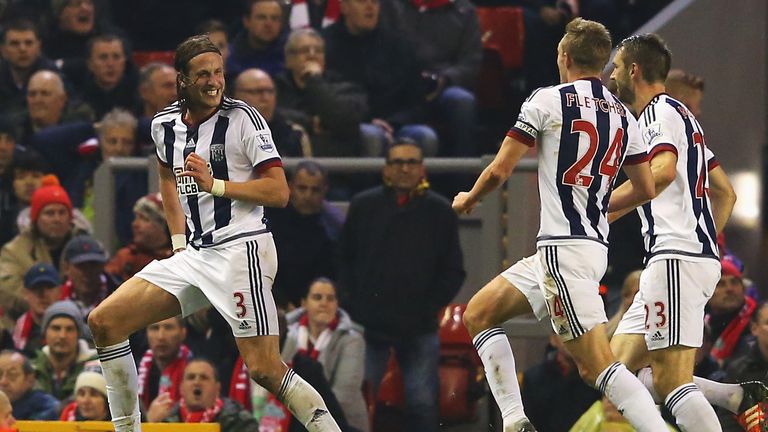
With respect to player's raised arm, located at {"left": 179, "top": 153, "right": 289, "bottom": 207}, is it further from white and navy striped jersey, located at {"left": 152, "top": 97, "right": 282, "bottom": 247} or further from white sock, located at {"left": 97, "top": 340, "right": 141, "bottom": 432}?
white sock, located at {"left": 97, "top": 340, "right": 141, "bottom": 432}

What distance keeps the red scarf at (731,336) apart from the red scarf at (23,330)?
459cm

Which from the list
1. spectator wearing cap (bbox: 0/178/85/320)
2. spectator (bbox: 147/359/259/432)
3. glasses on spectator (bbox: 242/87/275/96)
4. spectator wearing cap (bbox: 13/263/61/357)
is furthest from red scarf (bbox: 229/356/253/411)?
glasses on spectator (bbox: 242/87/275/96)

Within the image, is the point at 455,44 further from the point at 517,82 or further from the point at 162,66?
the point at 162,66

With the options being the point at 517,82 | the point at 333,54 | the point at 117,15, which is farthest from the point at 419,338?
the point at 117,15

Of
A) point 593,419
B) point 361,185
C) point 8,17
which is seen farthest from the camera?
point 8,17

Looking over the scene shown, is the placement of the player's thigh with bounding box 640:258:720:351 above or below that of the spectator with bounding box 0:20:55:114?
below

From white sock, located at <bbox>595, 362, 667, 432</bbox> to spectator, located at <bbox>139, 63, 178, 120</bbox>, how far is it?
18.7ft

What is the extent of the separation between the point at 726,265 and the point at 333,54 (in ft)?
12.1

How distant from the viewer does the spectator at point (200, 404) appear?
33.7 ft

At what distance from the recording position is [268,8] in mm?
13320

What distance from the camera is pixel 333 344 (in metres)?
11.0

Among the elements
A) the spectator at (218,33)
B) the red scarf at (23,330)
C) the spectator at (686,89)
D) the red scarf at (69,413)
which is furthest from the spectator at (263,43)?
the spectator at (686,89)

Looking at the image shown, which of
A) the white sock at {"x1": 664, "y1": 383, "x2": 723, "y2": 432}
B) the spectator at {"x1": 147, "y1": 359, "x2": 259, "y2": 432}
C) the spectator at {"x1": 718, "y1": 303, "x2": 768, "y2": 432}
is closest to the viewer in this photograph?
the white sock at {"x1": 664, "y1": 383, "x2": 723, "y2": 432}

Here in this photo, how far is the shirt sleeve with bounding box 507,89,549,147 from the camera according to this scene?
309 inches
